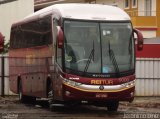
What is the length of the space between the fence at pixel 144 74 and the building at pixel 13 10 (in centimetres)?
1259

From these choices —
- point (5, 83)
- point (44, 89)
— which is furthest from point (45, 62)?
point (5, 83)

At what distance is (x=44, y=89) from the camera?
22.4 m

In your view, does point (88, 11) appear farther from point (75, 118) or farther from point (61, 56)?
point (75, 118)

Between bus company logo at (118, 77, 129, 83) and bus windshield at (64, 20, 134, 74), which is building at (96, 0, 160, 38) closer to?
bus windshield at (64, 20, 134, 74)

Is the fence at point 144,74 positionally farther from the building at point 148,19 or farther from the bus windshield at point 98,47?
the building at point 148,19

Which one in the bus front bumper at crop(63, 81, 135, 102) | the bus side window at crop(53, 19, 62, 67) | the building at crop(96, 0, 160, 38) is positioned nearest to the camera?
the bus front bumper at crop(63, 81, 135, 102)

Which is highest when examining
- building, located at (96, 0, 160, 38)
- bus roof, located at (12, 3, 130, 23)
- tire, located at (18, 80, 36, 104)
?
building, located at (96, 0, 160, 38)

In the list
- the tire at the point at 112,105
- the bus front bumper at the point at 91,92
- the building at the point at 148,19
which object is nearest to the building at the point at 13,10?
the building at the point at 148,19

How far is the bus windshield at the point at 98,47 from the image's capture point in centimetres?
1956

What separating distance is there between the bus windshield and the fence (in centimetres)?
1128

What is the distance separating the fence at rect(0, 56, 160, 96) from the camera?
31516mm

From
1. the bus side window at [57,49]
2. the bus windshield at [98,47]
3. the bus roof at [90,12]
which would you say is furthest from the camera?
the bus roof at [90,12]

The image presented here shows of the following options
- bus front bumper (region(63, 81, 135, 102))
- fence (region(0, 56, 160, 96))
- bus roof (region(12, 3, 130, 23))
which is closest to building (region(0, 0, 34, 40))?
fence (region(0, 56, 160, 96))

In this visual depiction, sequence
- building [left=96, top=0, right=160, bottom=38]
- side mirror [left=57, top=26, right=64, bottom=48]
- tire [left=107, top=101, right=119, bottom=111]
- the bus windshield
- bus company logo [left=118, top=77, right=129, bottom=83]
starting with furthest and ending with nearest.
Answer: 1. building [left=96, top=0, right=160, bottom=38]
2. tire [left=107, top=101, right=119, bottom=111]
3. bus company logo [left=118, top=77, right=129, bottom=83]
4. the bus windshield
5. side mirror [left=57, top=26, right=64, bottom=48]
